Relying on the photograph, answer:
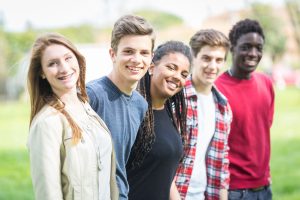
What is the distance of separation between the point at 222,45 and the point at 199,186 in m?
0.93

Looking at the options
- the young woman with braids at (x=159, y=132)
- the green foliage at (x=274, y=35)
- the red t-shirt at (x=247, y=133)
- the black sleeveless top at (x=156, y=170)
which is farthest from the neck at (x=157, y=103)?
the green foliage at (x=274, y=35)

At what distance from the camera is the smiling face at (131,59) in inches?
106

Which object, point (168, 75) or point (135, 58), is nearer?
point (135, 58)

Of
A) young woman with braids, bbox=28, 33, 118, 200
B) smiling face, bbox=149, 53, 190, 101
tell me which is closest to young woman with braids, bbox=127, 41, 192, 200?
smiling face, bbox=149, 53, 190, 101

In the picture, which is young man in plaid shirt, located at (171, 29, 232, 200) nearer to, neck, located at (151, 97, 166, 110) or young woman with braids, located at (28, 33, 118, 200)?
neck, located at (151, 97, 166, 110)

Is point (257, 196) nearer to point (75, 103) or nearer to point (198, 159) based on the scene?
point (198, 159)

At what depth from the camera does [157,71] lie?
10.0 ft

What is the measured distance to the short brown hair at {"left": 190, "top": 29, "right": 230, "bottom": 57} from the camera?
354 cm

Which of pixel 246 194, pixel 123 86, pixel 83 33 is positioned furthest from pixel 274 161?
pixel 83 33

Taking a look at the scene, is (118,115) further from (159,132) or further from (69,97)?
(159,132)

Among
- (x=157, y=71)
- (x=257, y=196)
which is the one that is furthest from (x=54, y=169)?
(x=257, y=196)

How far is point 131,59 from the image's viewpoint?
2.69 metres

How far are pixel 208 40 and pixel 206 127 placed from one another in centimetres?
57

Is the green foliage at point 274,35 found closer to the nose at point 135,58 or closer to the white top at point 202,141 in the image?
the white top at point 202,141
